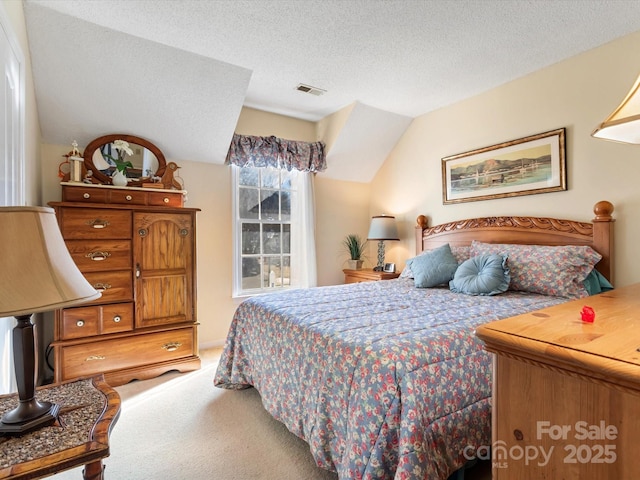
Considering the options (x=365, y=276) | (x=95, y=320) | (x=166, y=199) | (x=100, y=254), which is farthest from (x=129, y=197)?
(x=365, y=276)

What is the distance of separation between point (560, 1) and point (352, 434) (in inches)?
105

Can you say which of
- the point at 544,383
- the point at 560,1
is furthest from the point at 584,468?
the point at 560,1

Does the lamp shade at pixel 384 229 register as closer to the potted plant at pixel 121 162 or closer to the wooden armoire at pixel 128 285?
the wooden armoire at pixel 128 285

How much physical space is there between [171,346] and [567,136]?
3.68 metres

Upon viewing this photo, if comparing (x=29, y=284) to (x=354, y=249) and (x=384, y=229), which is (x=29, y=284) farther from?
(x=354, y=249)

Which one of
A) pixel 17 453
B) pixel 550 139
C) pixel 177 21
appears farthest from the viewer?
pixel 550 139

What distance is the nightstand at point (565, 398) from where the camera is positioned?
2.20ft

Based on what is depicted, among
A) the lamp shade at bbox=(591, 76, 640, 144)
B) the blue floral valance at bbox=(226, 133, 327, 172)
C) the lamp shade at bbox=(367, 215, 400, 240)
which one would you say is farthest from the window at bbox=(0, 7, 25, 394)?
the lamp shade at bbox=(367, 215, 400, 240)

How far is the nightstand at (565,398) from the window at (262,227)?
313cm

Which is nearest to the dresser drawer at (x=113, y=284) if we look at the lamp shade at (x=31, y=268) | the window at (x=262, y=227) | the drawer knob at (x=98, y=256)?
the drawer knob at (x=98, y=256)

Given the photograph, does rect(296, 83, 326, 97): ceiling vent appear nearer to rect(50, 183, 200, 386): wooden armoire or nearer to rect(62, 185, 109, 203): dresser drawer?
rect(50, 183, 200, 386): wooden armoire

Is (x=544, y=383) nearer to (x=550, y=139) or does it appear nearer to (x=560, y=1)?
(x=560, y=1)

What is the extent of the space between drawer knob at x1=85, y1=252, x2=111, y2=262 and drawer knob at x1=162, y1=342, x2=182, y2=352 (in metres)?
0.86

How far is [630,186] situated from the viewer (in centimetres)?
237
